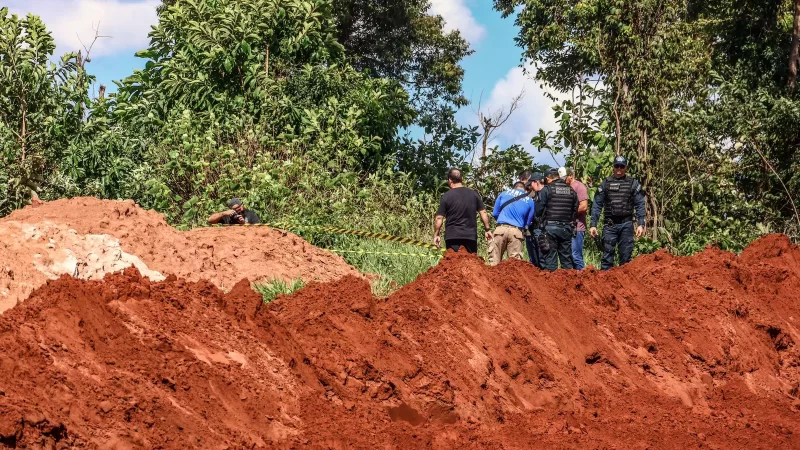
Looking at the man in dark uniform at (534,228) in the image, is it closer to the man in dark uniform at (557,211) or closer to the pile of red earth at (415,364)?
the man in dark uniform at (557,211)

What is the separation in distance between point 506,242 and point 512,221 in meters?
0.29

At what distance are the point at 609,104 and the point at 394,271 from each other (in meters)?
7.08

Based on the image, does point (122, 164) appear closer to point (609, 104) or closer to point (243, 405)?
point (609, 104)

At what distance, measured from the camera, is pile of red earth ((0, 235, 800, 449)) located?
6602mm

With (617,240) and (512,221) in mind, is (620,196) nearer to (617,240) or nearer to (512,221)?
(617,240)

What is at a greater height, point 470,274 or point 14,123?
point 14,123

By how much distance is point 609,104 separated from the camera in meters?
19.8

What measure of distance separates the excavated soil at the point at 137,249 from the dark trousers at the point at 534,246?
2385 millimetres

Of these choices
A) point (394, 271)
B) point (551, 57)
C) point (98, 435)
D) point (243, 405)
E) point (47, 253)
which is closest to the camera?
point (98, 435)

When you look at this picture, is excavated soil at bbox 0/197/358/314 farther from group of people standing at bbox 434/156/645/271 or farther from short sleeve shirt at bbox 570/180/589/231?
short sleeve shirt at bbox 570/180/589/231

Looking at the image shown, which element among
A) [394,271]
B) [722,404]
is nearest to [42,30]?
[394,271]

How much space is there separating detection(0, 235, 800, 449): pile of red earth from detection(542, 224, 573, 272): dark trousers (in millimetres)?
1385

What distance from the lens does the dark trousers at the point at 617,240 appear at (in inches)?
575

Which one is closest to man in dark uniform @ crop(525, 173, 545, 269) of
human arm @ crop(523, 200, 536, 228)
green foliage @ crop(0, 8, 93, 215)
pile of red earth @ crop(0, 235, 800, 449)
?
human arm @ crop(523, 200, 536, 228)
